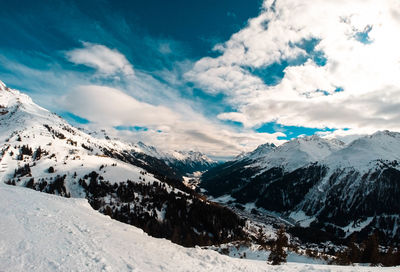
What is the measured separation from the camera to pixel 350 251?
4697cm

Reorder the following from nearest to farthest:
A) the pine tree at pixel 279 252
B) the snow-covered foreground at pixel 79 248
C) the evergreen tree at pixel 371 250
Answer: the snow-covered foreground at pixel 79 248 → the pine tree at pixel 279 252 → the evergreen tree at pixel 371 250

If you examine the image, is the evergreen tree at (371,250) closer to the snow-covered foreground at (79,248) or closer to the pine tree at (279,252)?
the pine tree at (279,252)

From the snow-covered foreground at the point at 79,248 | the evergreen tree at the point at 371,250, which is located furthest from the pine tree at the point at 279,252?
the evergreen tree at the point at 371,250

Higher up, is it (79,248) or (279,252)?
(279,252)

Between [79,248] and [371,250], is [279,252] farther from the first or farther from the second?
[371,250]

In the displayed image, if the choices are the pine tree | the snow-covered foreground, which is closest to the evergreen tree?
the pine tree

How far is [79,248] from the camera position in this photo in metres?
16.6

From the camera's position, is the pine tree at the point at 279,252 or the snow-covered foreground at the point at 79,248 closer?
the snow-covered foreground at the point at 79,248

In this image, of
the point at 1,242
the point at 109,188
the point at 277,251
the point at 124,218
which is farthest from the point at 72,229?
the point at 109,188

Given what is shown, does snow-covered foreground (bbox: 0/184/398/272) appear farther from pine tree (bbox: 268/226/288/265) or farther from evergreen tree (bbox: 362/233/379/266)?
evergreen tree (bbox: 362/233/379/266)

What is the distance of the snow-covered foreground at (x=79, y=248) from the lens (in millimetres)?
14453

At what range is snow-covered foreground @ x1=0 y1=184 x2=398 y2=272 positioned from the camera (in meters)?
14.5

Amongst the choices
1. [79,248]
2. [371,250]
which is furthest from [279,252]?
[371,250]

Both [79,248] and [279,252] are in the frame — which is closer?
[79,248]
